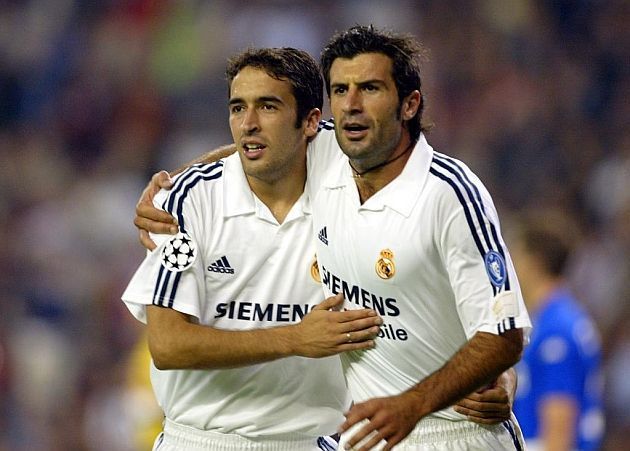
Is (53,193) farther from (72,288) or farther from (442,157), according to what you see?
(442,157)

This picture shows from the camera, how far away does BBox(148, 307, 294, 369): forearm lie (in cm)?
502

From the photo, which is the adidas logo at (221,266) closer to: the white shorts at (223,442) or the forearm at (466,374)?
the white shorts at (223,442)

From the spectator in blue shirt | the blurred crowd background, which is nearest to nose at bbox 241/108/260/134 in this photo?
the spectator in blue shirt

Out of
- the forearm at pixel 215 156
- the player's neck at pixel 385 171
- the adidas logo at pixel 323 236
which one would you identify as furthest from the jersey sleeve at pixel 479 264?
the forearm at pixel 215 156

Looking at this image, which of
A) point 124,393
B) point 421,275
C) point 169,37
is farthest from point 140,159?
point 421,275

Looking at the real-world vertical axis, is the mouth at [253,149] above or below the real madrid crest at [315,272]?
above

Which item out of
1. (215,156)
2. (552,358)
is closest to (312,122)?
(215,156)

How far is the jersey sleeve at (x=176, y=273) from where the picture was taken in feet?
16.8

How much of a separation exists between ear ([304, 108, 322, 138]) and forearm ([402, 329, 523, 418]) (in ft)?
3.99

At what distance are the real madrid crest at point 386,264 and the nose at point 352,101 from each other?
0.52 m

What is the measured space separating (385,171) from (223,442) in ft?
4.30

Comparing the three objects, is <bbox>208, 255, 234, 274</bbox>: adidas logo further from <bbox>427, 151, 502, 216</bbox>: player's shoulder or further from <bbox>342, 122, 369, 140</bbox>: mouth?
<bbox>427, 151, 502, 216</bbox>: player's shoulder

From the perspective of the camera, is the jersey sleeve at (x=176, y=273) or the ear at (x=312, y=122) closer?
the jersey sleeve at (x=176, y=273)

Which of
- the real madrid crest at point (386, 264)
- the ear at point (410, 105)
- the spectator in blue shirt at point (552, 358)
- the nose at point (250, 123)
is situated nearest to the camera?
the real madrid crest at point (386, 264)
